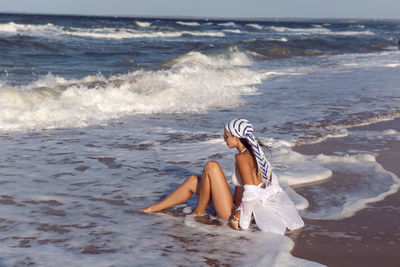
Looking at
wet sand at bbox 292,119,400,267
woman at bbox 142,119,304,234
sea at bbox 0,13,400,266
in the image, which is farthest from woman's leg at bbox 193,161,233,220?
wet sand at bbox 292,119,400,267

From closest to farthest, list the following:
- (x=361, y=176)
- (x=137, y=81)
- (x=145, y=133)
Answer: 1. (x=361, y=176)
2. (x=145, y=133)
3. (x=137, y=81)

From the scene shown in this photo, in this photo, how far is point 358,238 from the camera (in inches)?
171

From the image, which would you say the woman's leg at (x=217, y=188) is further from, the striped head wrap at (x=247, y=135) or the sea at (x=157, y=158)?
the striped head wrap at (x=247, y=135)

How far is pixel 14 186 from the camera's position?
5.63m

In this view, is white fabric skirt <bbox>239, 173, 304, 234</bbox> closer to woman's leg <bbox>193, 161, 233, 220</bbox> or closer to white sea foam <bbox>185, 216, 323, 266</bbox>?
white sea foam <bbox>185, 216, 323, 266</bbox>

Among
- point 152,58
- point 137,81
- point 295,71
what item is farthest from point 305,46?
point 137,81

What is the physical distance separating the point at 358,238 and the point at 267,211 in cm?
75

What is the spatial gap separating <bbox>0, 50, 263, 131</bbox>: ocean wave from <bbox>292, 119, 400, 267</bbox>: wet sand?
541 cm

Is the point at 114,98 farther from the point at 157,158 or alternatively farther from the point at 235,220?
the point at 235,220

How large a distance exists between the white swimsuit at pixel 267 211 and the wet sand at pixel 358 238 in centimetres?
15

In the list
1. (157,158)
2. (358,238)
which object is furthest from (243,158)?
(157,158)

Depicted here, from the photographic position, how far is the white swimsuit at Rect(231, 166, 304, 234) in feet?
14.8

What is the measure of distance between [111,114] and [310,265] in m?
6.87

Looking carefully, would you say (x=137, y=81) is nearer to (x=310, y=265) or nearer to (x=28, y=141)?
(x=28, y=141)
